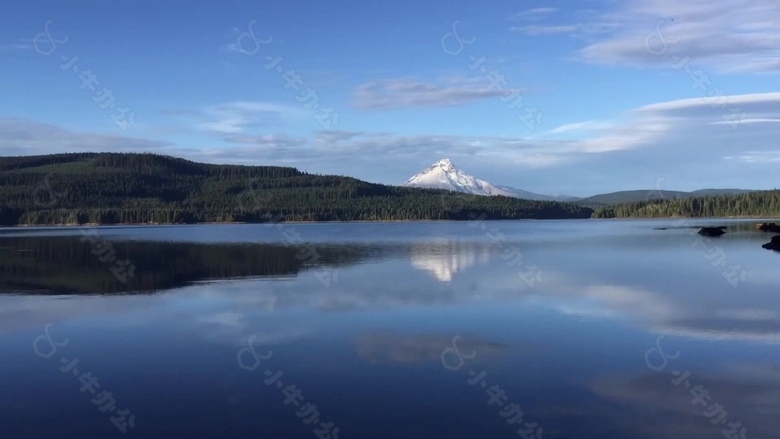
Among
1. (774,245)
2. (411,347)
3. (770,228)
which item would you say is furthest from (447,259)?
(770,228)

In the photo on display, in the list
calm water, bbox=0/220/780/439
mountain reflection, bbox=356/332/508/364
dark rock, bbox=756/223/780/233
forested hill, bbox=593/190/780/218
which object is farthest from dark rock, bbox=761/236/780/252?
forested hill, bbox=593/190/780/218

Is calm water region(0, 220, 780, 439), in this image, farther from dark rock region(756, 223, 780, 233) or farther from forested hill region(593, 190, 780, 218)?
forested hill region(593, 190, 780, 218)

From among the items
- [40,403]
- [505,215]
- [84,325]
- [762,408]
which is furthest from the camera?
[505,215]

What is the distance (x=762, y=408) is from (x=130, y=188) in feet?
539

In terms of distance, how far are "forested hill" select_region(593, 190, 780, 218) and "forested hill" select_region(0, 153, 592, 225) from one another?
26.6 meters

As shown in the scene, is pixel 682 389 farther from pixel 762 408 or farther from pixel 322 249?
pixel 322 249

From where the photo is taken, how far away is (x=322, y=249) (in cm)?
4578

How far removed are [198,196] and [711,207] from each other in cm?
11305

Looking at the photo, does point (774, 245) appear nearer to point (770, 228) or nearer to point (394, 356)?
point (770, 228)

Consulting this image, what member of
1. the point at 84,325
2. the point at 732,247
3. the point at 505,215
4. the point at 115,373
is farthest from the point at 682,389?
the point at 505,215

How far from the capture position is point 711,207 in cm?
12081

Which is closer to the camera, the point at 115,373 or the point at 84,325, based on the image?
the point at 115,373

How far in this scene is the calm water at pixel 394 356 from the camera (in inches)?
380

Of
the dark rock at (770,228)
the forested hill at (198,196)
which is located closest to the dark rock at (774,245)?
the dark rock at (770,228)
